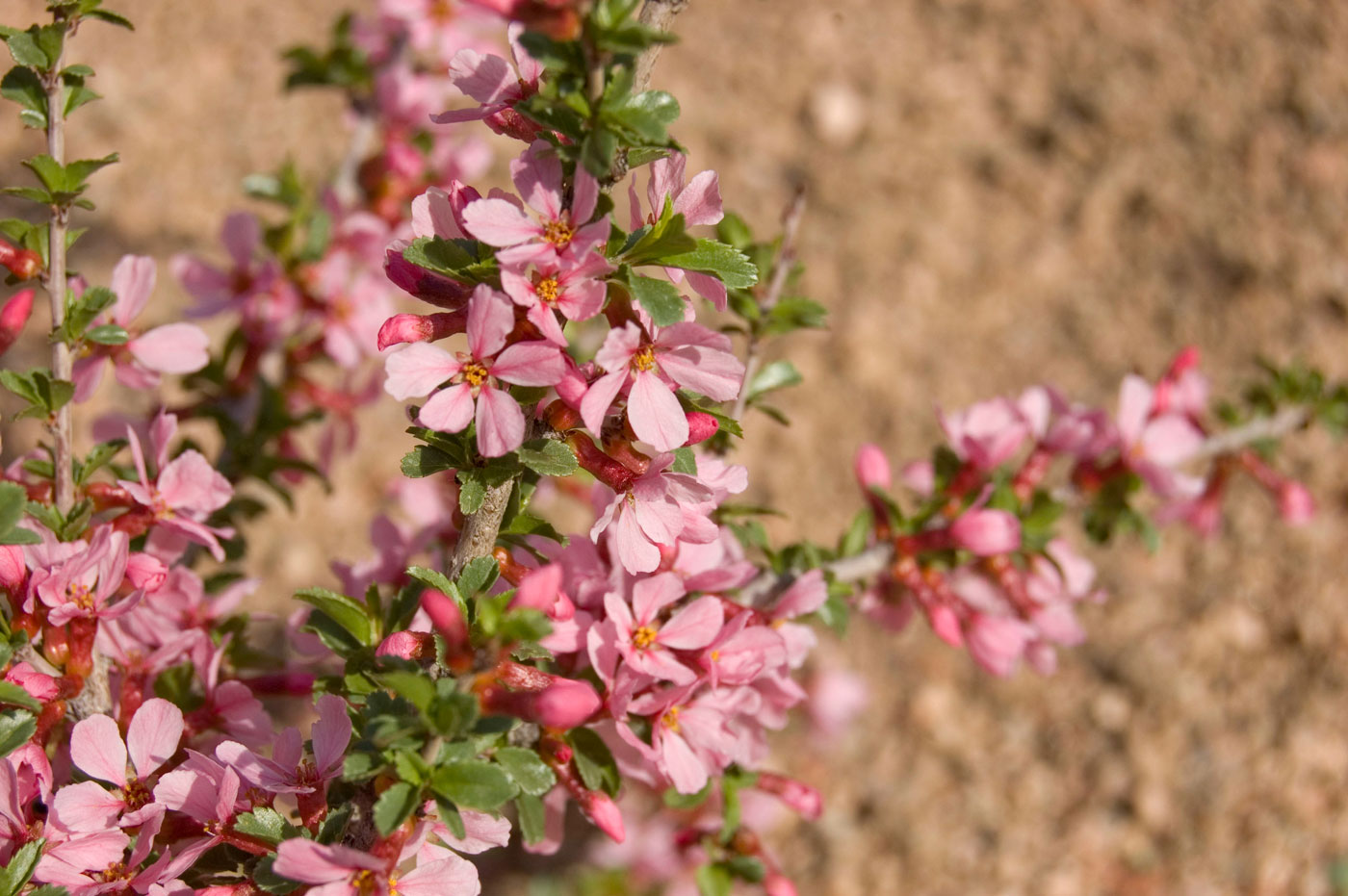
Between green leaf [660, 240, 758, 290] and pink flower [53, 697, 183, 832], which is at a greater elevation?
green leaf [660, 240, 758, 290]

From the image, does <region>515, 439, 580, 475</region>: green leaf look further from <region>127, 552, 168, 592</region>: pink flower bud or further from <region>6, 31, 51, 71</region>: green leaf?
<region>6, 31, 51, 71</region>: green leaf

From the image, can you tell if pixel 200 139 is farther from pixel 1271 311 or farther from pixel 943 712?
pixel 1271 311

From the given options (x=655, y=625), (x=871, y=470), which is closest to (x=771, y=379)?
(x=871, y=470)

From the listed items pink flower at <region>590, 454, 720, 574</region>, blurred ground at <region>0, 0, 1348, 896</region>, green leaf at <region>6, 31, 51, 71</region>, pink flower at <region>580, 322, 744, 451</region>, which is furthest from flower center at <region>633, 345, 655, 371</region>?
blurred ground at <region>0, 0, 1348, 896</region>

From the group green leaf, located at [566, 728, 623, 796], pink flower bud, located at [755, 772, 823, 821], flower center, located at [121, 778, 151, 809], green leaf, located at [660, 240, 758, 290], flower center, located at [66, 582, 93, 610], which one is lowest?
pink flower bud, located at [755, 772, 823, 821]

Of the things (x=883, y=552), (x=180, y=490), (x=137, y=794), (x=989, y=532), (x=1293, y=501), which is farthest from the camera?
(x=1293, y=501)

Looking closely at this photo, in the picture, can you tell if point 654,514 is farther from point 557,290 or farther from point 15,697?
point 15,697

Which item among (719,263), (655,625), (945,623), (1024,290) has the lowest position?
(1024,290)

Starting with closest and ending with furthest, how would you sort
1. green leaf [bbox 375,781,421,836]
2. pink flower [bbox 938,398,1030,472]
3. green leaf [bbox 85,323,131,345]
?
green leaf [bbox 375,781,421,836]
green leaf [bbox 85,323,131,345]
pink flower [bbox 938,398,1030,472]
